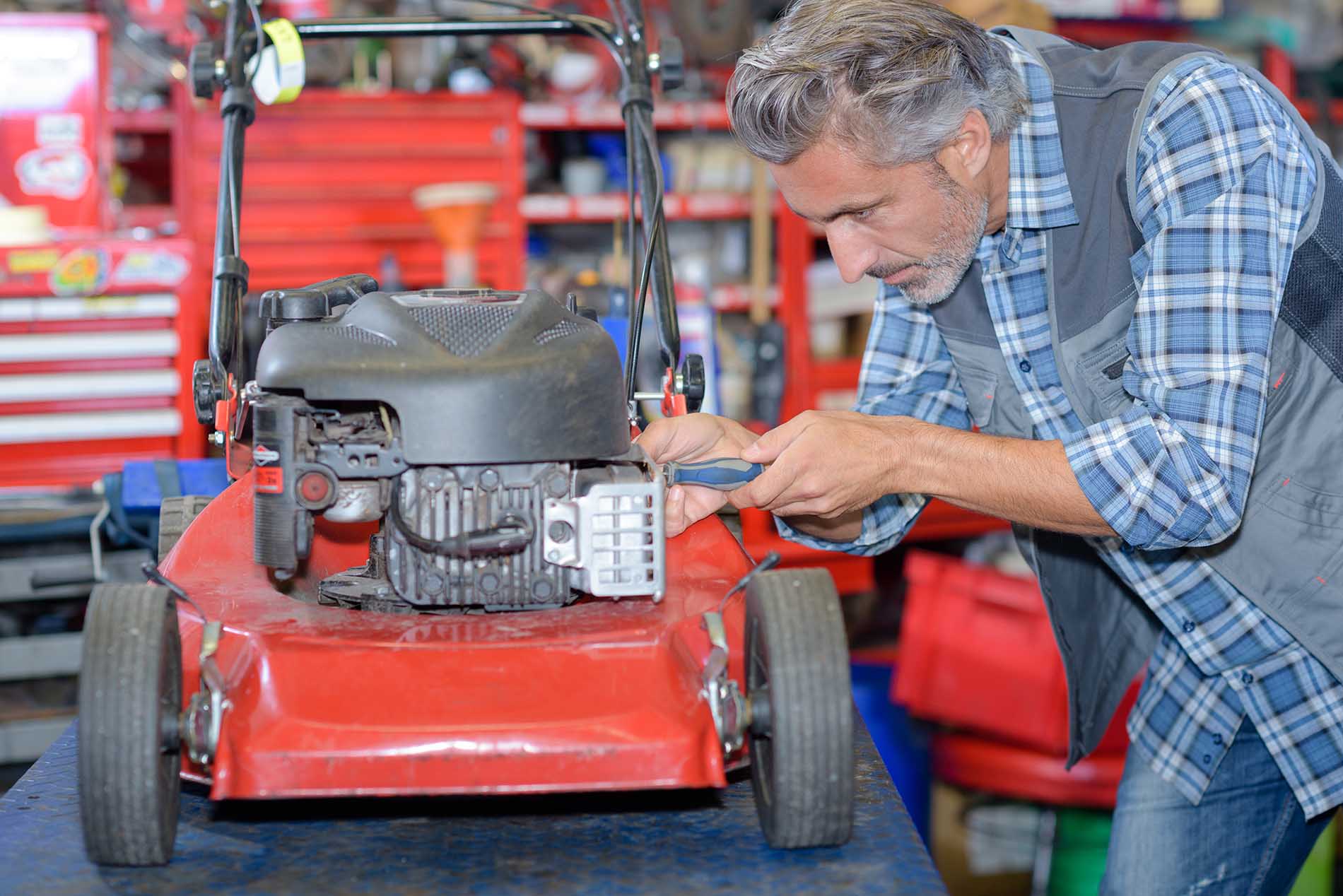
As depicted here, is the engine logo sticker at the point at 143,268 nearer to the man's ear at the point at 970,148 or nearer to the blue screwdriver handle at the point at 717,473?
the blue screwdriver handle at the point at 717,473

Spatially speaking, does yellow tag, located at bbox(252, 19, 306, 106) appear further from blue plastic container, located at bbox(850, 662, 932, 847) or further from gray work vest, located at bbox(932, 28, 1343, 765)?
blue plastic container, located at bbox(850, 662, 932, 847)

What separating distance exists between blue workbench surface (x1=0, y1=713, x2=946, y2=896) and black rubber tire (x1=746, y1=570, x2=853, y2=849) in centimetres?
5

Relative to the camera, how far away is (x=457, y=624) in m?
1.38

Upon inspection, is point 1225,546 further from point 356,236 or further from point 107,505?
point 356,236

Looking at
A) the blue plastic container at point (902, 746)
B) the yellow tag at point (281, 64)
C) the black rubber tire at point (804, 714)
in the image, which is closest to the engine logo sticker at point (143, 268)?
the yellow tag at point (281, 64)

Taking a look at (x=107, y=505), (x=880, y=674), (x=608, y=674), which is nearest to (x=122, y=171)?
(x=107, y=505)

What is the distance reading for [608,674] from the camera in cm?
128

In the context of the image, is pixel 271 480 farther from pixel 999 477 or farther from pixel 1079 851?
pixel 1079 851

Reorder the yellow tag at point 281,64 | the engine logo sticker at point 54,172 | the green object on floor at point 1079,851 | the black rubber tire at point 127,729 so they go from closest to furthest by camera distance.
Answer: the black rubber tire at point 127,729 < the yellow tag at point 281,64 < the green object on floor at point 1079,851 < the engine logo sticker at point 54,172

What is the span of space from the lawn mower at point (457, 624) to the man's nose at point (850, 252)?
0.35 meters

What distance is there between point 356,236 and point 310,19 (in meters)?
1.94

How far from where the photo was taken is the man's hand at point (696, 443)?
1.64 metres

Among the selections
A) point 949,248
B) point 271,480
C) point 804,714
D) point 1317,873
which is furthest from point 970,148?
point 1317,873

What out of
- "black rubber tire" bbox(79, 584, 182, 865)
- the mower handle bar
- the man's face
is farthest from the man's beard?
"black rubber tire" bbox(79, 584, 182, 865)
